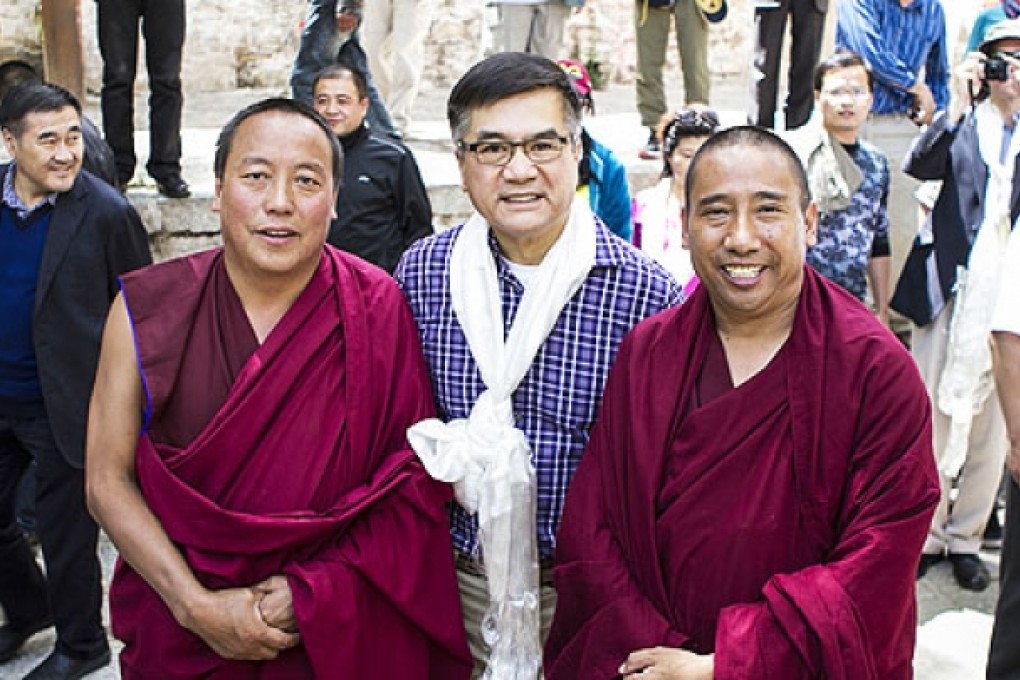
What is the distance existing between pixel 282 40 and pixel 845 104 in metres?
6.99

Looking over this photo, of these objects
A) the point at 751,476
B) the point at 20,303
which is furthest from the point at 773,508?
the point at 20,303

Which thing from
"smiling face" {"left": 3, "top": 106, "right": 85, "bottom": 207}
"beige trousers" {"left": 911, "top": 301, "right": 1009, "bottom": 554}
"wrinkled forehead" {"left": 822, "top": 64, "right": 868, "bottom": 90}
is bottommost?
"beige trousers" {"left": 911, "top": 301, "right": 1009, "bottom": 554}

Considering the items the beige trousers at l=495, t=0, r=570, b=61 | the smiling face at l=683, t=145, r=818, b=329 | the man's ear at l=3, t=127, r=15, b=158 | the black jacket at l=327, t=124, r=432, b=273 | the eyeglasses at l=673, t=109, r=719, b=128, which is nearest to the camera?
the smiling face at l=683, t=145, r=818, b=329

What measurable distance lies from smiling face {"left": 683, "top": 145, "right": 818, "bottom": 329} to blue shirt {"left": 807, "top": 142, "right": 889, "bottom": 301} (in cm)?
212

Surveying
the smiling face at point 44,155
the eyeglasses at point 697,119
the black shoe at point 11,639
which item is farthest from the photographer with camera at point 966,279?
the black shoe at point 11,639

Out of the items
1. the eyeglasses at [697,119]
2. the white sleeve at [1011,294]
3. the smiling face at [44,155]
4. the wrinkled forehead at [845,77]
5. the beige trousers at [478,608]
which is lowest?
the beige trousers at [478,608]

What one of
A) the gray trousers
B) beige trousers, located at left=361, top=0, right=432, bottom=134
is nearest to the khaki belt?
beige trousers, located at left=361, top=0, right=432, bottom=134

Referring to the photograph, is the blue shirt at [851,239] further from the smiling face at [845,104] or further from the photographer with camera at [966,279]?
the photographer with camera at [966,279]

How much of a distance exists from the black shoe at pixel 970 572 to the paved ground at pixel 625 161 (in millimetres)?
31

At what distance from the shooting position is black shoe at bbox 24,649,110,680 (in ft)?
12.1

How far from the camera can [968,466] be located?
4.55m

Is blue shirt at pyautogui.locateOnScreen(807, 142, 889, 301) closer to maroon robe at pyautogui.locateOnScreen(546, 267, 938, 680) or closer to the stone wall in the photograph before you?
maroon robe at pyautogui.locateOnScreen(546, 267, 938, 680)

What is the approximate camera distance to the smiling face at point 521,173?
91.4 inches

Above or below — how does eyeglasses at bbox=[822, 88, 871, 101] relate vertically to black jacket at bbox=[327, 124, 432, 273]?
above
